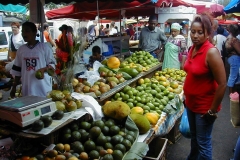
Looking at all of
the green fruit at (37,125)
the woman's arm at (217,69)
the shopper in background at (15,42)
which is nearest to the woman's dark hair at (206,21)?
the woman's arm at (217,69)

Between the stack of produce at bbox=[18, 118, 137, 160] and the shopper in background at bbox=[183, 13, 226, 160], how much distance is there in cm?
76

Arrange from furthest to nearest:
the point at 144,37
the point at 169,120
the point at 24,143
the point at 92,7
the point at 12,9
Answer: the point at 92,7 < the point at 12,9 < the point at 144,37 < the point at 169,120 < the point at 24,143

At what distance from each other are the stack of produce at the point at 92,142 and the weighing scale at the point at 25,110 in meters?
0.34

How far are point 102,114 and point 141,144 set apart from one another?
1.89ft

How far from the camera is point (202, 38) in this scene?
2617 mm

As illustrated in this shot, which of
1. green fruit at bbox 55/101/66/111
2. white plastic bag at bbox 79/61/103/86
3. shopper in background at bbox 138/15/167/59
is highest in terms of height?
shopper in background at bbox 138/15/167/59

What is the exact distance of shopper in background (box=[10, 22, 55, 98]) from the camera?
11.2 ft

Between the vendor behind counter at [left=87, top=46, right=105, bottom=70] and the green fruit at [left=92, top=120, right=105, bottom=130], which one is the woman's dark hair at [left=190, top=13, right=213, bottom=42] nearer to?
the green fruit at [left=92, top=120, right=105, bottom=130]

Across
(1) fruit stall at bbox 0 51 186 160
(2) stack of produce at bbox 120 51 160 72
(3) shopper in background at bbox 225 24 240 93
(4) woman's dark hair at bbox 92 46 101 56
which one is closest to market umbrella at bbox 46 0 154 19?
(2) stack of produce at bbox 120 51 160 72

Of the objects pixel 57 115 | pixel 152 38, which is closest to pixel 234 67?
pixel 152 38

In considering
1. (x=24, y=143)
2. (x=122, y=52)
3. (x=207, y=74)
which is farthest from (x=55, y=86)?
(x=122, y=52)

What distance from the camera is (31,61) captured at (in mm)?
3434

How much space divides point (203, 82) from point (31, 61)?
2254 millimetres

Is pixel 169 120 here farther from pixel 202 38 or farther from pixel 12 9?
pixel 12 9
